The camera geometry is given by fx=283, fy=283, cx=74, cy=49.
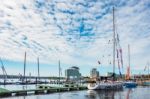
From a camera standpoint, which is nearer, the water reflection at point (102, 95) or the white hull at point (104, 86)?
the water reflection at point (102, 95)

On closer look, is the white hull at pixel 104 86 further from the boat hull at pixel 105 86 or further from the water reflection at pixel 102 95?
the water reflection at pixel 102 95

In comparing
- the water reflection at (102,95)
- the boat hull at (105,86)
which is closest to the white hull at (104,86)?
the boat hull at (105,86)

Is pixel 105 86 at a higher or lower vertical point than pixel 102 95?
higher

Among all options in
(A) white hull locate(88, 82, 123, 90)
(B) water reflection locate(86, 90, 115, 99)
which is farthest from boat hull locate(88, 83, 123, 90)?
(B) water reflection locate(86, 90, 115, 99)

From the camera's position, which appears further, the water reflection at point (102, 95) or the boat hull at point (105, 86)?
the boat hull at point (105, 86)

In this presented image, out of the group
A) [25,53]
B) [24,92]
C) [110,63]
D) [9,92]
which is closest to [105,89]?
[110,63]

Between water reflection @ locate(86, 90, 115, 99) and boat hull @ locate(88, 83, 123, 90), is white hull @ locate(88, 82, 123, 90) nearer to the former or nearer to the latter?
boat hull @ locate(88, 83, 123, 90)

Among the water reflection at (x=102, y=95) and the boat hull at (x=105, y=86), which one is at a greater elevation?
the boat hull at (x=105, y=86)

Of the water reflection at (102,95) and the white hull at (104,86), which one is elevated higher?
the white hull at (104,86)

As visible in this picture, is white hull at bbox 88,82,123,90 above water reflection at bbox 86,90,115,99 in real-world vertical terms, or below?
above

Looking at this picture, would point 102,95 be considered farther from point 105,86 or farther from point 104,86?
point 105,86

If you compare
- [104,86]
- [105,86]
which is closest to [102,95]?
[104,86]

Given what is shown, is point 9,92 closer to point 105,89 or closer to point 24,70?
point 105,89

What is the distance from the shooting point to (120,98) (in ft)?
169
